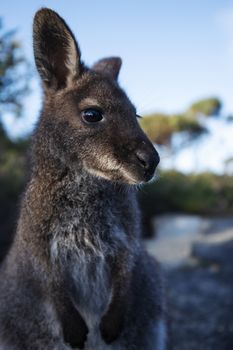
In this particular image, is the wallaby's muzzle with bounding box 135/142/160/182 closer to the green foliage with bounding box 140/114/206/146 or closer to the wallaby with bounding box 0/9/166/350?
the wallaby with bounding box 0/9/166/350

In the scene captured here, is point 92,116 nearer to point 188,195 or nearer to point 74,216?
point 74,216

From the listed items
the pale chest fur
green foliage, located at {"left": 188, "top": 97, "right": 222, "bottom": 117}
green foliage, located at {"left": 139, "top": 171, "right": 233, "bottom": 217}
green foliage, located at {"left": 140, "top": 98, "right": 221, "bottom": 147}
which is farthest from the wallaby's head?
green foliage, located at {"left": 188, "top": 97, "right": 222, "bottom": 117}

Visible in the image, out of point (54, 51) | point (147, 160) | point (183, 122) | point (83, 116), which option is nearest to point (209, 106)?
point (183, 122)

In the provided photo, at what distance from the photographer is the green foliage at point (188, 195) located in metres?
13.8

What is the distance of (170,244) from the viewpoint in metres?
10.6

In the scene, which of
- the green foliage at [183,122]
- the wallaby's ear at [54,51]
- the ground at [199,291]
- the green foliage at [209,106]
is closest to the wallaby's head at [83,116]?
the wallaby's ear at [54,51]

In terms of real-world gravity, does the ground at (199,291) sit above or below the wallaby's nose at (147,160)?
below

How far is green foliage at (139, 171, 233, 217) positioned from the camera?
13.8 metres

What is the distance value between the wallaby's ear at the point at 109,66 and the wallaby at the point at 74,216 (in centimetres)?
14

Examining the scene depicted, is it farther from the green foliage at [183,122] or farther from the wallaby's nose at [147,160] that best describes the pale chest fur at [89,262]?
the green foliage at [183,122]

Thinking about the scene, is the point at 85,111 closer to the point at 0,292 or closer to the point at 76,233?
the point at 76,233

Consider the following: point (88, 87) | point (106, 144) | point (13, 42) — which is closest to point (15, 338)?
point (106, 144)

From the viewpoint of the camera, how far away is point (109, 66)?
4102 millimetres

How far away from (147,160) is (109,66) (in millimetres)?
1130
